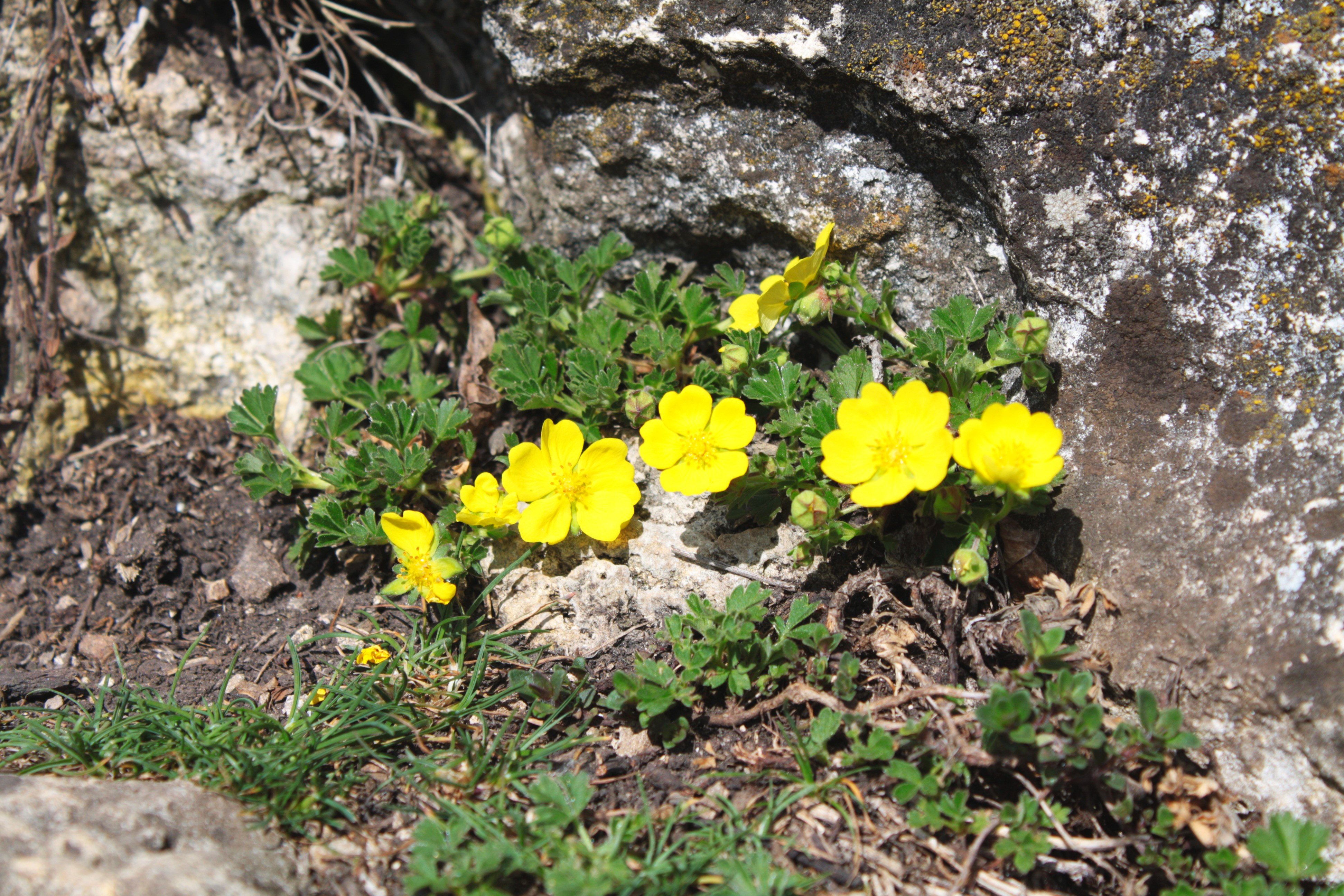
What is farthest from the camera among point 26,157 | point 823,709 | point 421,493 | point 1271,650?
point 26,157

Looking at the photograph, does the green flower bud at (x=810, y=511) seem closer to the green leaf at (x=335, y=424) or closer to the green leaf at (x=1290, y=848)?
the green leaf at (x=1290, y=848)

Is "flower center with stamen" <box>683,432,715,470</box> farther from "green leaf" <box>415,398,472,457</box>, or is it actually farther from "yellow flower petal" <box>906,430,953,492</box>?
"green leaf" <box>415,398,472,457</box>

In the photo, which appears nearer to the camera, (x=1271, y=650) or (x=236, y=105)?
(x=1271, y=650)

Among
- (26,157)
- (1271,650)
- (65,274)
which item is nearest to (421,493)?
(65,274)

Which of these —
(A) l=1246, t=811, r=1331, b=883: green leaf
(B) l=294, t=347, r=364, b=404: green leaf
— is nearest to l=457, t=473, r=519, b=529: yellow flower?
(B) l=294, t=347, r=364, b=404: green leaf

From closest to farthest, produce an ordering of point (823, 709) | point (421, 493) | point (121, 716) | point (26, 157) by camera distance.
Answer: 1. point (823, 709)
2. point (121, 716)
3. point (421, 493)
4. point (26, 157)

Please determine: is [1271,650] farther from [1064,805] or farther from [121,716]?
[121,716]

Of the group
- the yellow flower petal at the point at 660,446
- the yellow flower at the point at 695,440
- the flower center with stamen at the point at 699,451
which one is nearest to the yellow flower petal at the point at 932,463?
the yellow flower at the point at 695,440

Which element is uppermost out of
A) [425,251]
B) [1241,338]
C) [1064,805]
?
[1241,338]
